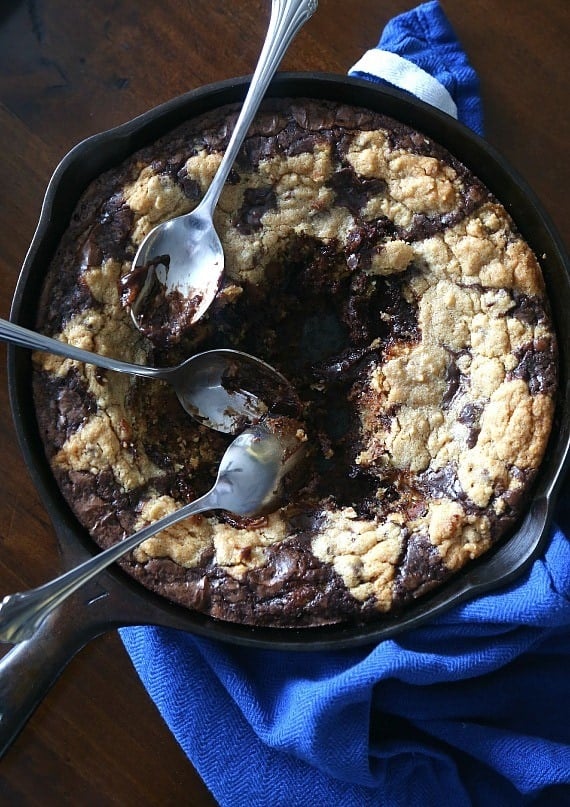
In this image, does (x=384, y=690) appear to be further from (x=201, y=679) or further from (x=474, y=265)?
(x=474, y=265)

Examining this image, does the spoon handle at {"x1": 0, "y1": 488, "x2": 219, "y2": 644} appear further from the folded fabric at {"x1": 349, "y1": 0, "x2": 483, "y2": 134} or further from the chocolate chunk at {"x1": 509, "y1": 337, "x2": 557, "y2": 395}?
the folded fabric at {"x1": 349, "y1": 0, "x2": 483, "y2": 134}

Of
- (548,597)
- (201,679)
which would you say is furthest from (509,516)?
(201,679)

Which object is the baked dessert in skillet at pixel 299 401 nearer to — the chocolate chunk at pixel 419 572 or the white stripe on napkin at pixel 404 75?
the chocolate chunk at pixel 419 572

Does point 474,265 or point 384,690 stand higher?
point 474,265

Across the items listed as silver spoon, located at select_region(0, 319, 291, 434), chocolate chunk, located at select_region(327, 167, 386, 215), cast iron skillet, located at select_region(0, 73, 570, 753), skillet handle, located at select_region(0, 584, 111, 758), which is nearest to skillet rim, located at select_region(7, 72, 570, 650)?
cast iron skillet, located at select_region(0, 73, 570, 753)

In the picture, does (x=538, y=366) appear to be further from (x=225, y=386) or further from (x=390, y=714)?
(x=390, y=714)

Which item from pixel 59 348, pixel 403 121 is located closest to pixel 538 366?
pixel 403 121
